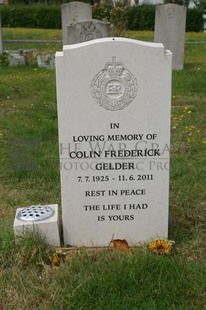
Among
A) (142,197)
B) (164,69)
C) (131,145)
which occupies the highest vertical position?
(164,69)

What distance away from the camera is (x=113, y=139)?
322 cm

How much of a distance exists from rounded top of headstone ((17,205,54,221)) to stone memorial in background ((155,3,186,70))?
9103 mm

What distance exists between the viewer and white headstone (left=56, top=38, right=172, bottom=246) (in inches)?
121

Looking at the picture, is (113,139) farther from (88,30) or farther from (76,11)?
(76,11)

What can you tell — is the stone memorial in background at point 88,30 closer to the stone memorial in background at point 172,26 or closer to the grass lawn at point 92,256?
the stone memorial in background at point 172,26

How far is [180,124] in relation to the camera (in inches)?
271

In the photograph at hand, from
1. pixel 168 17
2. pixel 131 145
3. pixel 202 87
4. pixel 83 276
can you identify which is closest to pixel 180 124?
pixel 202 87

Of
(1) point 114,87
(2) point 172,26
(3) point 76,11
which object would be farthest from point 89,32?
(1) point 114,87

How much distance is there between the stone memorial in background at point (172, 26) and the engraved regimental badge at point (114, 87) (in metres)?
9.10

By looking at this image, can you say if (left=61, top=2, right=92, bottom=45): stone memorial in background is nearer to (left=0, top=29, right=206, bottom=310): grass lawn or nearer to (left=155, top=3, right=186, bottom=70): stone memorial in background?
(left=155, top=3, right=186, bottom=70): stone memorial in background

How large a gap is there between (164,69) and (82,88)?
52 centimetres

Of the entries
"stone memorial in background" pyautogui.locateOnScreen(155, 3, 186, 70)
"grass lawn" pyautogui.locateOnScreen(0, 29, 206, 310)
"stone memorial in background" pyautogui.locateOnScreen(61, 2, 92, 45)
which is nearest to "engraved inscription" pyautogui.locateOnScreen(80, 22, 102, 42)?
"stone memorial in background" pyautogui.locateOnScreen(155, 3, 186, 70)

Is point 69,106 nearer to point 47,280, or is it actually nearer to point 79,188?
point 79,188

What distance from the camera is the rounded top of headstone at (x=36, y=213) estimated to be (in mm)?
3311
